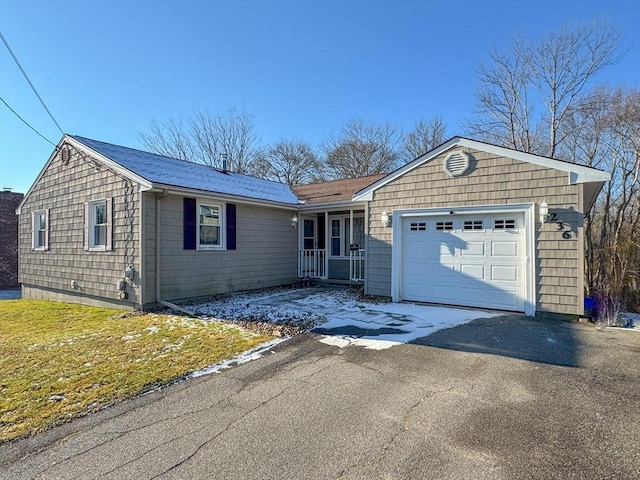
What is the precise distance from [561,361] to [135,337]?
649 cm

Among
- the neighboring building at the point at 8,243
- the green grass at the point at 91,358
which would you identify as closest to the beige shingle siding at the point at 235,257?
the green grass at the point at 91,358

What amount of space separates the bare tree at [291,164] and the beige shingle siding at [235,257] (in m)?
15.7

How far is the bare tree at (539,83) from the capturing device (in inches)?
552

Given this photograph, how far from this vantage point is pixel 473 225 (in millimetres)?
7848

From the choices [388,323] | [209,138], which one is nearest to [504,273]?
[388,323]

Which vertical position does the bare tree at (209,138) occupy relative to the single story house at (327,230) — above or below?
above

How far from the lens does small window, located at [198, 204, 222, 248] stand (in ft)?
31.0

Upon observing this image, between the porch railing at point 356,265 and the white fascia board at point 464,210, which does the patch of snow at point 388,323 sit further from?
the porch railing at point 356,265

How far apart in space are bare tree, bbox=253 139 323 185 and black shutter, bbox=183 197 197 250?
60.8 ft

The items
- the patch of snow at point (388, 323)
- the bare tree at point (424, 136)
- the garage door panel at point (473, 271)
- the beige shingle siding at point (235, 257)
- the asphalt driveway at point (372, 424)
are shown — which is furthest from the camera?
the bare tree at point (424, 136)

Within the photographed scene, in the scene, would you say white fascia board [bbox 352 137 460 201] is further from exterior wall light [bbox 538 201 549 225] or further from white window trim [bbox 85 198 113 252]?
white window trim [bbox 85 198 113 252]

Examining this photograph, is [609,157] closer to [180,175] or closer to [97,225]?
[180,175]

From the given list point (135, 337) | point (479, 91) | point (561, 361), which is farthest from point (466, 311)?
point (479, 91)

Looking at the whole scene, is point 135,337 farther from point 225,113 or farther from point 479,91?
point 225,113
